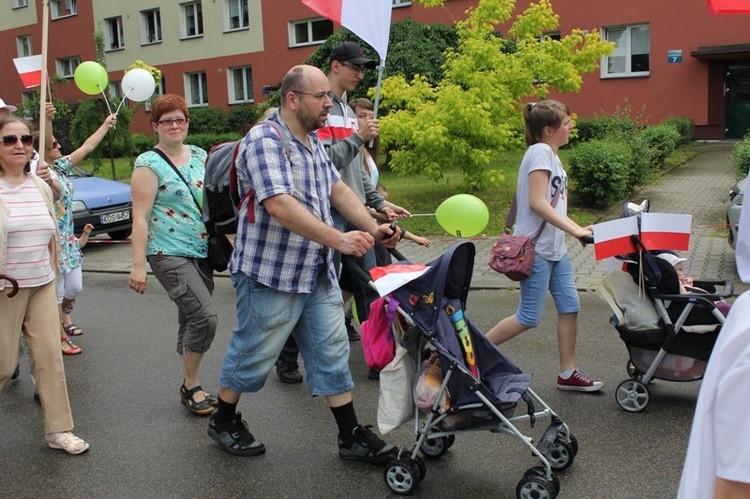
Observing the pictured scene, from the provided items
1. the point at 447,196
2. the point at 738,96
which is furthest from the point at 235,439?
the point at 738,96

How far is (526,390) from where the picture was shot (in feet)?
11.9

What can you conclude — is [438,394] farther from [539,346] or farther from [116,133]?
[116,133]

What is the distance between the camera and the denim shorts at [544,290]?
4.86m

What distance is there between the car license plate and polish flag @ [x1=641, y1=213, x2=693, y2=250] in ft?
31.4

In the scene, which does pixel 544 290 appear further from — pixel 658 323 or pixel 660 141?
pixel 660 141

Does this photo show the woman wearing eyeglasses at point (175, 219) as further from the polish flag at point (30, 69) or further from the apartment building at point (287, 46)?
the apartment building at point (287, 46)

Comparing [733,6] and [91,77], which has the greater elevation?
[91,77]

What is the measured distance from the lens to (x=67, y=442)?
14.2 ft

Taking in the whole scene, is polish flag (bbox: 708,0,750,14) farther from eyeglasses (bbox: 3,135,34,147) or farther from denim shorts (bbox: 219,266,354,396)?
eyeglasses (bbox: 3,135,34,147)

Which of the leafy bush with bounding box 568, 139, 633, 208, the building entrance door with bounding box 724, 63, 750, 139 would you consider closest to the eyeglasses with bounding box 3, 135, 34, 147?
the leafy bush with bounding box 568, 139, 633, 208

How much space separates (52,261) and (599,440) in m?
3.15

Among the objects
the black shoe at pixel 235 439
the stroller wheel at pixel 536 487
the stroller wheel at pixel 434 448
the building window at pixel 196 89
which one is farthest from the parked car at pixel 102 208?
the building window at pixel 196 89

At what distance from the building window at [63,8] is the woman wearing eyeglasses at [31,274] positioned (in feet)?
126

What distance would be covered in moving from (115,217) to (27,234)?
847 cm
